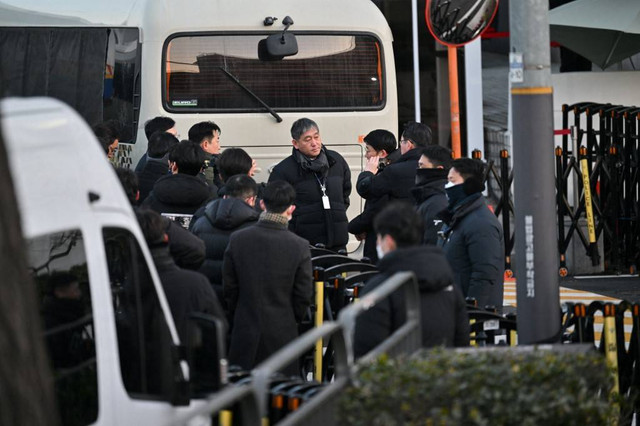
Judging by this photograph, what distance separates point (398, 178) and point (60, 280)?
609cm

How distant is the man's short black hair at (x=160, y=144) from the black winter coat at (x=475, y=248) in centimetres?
336

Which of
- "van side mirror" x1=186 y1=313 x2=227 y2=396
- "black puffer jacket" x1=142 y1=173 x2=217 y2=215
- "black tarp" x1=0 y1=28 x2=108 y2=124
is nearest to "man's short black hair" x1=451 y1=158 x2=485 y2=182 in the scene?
"black puffer jacket" x1=142 y1=173 x2=217 y2=215

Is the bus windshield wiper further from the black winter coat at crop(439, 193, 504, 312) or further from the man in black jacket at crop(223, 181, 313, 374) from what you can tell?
the man in black jacket at crop(223, 181, 313, 374)

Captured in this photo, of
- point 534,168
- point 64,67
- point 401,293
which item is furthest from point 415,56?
point 401,293

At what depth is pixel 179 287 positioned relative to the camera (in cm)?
652

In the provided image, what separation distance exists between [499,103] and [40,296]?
22.2 meters

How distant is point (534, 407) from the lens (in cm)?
512

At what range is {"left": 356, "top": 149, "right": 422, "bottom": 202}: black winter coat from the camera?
10688 millimetres

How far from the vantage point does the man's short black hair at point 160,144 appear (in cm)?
1148

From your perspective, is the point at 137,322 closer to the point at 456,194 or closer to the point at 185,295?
the point at 185,295

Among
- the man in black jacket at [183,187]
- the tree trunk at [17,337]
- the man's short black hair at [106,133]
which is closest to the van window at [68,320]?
the tree trunk at [17,337]

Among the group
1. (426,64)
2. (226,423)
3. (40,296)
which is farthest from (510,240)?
(40,296)

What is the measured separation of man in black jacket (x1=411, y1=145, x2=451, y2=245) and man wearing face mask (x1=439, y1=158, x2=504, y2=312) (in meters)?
0.64

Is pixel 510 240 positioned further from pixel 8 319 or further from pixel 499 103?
pixel 8 319
